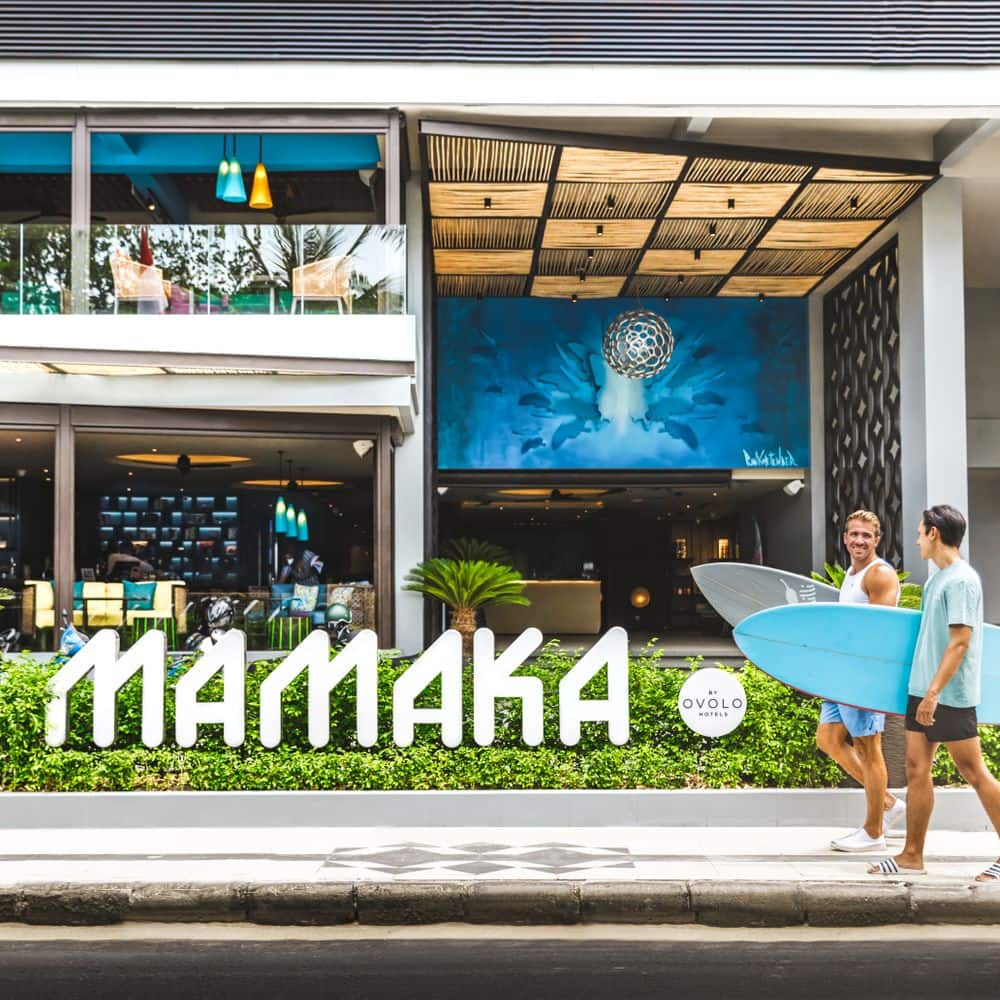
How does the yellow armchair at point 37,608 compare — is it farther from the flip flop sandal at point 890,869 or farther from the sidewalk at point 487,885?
the flip flop sandal at point 890,869

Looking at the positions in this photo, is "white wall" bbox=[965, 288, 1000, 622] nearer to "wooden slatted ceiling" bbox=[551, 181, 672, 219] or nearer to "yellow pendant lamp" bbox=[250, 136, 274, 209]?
"wooden slatted ceiling" bbox=[551, 181, 672, 219]

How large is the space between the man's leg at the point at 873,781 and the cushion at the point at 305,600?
8.24 m

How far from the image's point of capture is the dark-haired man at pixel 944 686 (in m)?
5.93

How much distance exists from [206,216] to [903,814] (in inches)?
559

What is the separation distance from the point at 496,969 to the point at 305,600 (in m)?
9.20

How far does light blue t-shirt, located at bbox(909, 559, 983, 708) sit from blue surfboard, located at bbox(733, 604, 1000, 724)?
11.5 inches

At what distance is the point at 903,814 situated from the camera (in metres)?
7.22

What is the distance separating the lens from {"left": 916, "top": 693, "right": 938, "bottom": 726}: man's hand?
5910 millimetres

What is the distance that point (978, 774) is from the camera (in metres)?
5.96

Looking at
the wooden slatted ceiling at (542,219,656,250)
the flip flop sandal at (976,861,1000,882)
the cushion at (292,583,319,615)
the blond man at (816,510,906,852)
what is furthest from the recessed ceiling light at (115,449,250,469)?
the flip flop sandal at (976,861,1000,882)

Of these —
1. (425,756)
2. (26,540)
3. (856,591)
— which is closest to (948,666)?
(856,591)

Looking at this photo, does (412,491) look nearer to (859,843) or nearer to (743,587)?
(743,587)

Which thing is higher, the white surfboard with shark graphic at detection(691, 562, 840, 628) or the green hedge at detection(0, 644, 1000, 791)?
the white surfboard with shark graphic at detection(691, 562, 840, 628)

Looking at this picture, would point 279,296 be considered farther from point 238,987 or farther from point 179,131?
point 238,987
